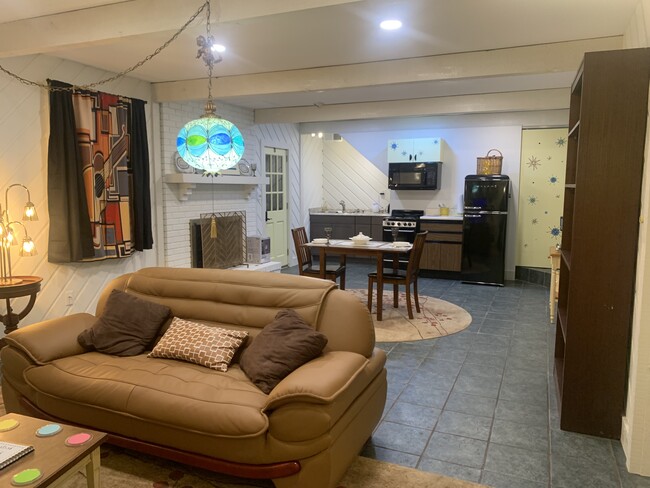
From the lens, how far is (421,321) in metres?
5.06

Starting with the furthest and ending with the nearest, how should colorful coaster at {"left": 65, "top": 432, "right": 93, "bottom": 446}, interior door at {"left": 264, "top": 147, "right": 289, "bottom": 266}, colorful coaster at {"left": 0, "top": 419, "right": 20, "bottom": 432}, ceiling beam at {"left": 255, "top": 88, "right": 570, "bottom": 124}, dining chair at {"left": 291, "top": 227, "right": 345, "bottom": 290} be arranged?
interior door at {"left": 264, "top": 147, "right": 289, "bottom": 266}
ceiling beam at {"left": 255, "top": 88, "right": 570, "bottom": 124}
dining chair at {"left": 291, "top": 227, "right": 345, "bottom": 290}
colorful coaster at {"left": 0, "top": 419, "right": 20, "bottom": 432}
colorful coaster at {"left": 65, "top": 432, "right": 93, "bottom": 446}

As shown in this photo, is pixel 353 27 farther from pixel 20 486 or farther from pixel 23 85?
pixel 20 486

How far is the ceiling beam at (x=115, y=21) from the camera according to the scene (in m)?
2.77

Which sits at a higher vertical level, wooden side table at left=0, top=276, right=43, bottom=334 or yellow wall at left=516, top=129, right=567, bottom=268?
yellow wall at left=516, top=129, right=567, bottom=268

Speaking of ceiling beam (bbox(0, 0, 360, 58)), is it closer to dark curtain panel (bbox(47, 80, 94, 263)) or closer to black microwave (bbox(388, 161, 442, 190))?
dark curtain panel (bbox(47, 80, 94, 263))

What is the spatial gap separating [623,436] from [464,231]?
4.52 meters

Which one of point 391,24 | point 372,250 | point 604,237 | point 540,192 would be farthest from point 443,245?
point 604,237

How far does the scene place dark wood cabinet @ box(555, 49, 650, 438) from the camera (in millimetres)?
2545

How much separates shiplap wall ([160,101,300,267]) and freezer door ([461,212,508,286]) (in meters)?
3.15

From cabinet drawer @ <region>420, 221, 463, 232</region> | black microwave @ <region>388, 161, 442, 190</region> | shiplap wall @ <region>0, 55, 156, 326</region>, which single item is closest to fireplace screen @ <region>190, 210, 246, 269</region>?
shiplap wall @ <region>0, 55, 156, 326</region>

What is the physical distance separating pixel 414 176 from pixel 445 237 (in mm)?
1153

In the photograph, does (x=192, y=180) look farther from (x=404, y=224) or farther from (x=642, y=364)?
(x=642, y=364)

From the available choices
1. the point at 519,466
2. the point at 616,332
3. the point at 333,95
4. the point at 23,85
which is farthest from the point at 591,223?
the point at 23,85

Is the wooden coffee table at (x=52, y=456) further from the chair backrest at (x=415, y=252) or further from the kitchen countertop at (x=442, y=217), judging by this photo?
the kitchen countertop at (x=442, y=217)
